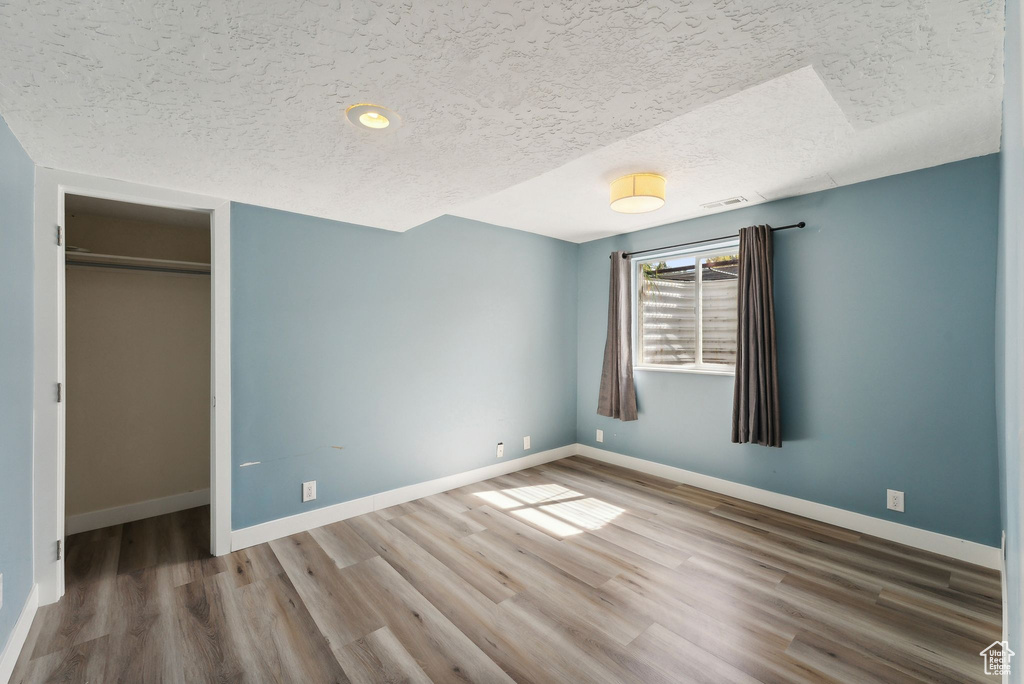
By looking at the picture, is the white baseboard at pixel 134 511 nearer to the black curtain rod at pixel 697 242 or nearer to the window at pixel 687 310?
the window at pixel 687 310

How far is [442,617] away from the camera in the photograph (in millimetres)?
2064

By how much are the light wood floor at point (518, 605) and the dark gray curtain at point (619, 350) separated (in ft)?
4.15

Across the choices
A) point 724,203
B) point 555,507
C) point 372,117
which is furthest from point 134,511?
point 724,203

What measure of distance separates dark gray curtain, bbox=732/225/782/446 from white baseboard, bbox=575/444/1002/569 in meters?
0.47

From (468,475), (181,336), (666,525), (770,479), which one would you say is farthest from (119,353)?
(770,479)

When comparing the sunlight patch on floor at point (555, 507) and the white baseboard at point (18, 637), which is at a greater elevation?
the white baseboard at point (18, 637)

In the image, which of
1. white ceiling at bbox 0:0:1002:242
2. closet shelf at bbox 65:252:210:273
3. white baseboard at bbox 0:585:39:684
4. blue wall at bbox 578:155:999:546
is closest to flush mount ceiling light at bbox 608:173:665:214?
white ceiling at bbox 0:0:1002:242

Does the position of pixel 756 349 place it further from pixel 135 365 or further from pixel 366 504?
pixel 135 365

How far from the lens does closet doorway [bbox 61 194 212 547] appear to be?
3020 millimetres

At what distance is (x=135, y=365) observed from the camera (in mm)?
3246

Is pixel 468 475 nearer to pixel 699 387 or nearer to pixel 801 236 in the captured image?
pixel 699 387

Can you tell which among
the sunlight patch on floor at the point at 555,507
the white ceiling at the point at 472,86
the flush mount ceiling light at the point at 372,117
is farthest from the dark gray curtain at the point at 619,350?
the flush mount ceiling light at the point at 372,117

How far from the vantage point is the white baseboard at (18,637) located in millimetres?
1645

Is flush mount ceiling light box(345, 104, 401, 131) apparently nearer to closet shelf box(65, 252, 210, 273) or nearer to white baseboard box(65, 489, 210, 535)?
closet shelf box(65, 252, 210, 273)
